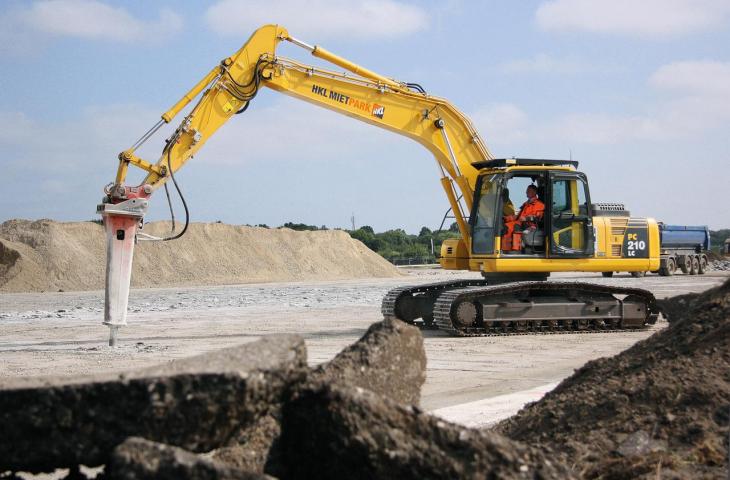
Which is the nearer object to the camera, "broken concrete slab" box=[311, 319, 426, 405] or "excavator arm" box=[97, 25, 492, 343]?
"broken concrete slab" box=[311, 319, 426, 405]

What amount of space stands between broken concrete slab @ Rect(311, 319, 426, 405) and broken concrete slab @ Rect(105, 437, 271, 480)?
3.65ft

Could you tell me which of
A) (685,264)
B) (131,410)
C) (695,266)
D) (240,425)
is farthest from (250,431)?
(695,266)

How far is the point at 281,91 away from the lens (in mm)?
14305

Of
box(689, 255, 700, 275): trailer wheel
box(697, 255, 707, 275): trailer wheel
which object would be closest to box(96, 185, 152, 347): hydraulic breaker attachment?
box(689, 255, 700, 275): trailer wheel

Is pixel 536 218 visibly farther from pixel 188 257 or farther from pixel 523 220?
pixel 188 257

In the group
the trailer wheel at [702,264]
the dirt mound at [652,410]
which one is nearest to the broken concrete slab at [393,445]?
the dirt mound at [652,410]

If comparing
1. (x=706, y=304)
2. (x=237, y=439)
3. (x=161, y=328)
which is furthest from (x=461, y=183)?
(x=237, y=439)

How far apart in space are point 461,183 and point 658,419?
10744 mm

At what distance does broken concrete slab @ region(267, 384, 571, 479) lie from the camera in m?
3.25

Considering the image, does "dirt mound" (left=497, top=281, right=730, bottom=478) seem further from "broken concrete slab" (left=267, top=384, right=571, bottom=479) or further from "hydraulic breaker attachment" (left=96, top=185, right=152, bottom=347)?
"hydraulic breaker attachment" (left=96, top=185, right=152, bottom=347)

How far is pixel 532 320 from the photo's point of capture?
14008 millimetres

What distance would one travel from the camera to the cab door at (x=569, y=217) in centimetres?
1420

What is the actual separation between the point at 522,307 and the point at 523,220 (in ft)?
4.83

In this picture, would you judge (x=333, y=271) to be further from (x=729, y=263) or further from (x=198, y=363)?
(x=198, y=363)
